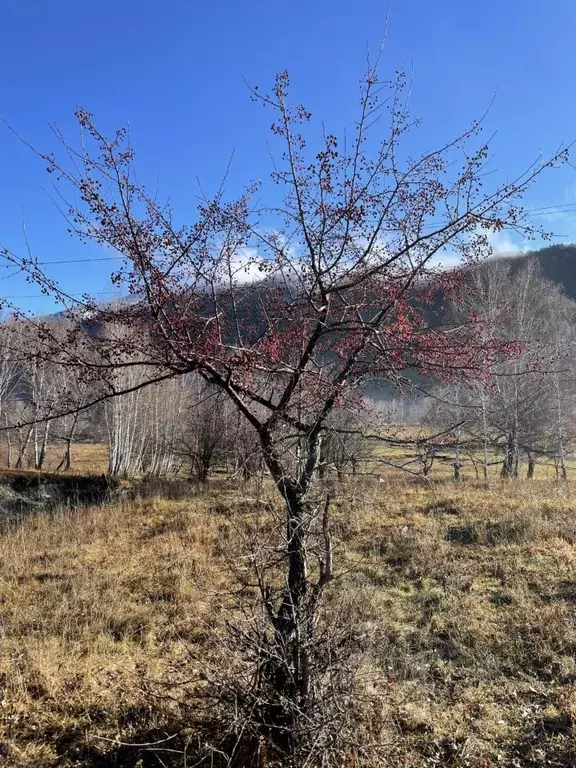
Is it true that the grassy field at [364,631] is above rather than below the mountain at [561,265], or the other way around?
below

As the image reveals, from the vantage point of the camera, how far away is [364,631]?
13.1 feet

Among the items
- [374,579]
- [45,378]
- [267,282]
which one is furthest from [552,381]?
[45,378]

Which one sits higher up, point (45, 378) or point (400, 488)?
point (45, 378)

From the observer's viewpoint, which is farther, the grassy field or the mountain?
the mountain

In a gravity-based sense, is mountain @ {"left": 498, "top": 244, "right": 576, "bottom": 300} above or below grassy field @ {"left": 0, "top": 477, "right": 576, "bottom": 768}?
above

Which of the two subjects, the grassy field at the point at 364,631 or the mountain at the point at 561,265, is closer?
the grassy field at the point at 364,631

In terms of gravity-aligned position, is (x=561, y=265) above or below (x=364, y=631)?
above

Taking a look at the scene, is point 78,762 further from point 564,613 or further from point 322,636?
point 564,613

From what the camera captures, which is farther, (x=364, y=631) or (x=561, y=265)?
(x=561, y=265)

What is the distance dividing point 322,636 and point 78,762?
72.0 inches

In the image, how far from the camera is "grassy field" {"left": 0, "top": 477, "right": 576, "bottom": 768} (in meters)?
3.56

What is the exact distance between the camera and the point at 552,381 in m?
19.6

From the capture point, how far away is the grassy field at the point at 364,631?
A: 140 inches

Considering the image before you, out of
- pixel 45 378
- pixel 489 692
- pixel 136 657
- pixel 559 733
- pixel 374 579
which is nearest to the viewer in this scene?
pixel 559 733
